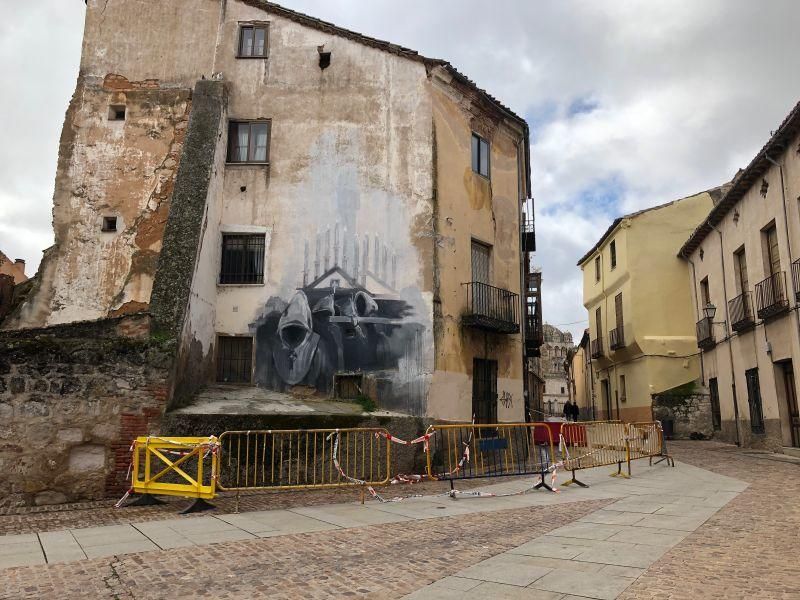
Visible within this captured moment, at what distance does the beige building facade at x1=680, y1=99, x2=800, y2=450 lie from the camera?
1548 centimetres

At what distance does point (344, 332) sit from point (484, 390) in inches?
168

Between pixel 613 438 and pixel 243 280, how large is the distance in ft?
30.2

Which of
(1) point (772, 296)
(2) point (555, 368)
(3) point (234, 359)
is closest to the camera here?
(3) point (234, 359)

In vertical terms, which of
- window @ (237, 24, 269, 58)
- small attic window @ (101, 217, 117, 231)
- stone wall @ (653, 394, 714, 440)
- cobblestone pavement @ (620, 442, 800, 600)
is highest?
window @ (237, 24, 269, 58)

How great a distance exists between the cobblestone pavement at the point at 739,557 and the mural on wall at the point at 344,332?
7167 millimetres

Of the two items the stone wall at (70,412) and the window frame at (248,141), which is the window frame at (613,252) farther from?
the stone wall at (70,412)

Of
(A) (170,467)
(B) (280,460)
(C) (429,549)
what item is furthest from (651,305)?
(A) (170,467)

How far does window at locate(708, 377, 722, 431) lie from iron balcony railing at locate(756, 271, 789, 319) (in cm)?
615

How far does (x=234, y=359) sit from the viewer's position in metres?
14.5

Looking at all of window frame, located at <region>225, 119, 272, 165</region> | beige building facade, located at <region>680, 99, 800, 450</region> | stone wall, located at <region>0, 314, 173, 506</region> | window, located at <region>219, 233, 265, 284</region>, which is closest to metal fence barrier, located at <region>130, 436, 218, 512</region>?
stone wall, located at <region>0, 314, 173, 506</region>

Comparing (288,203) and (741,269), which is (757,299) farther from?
(288,203)

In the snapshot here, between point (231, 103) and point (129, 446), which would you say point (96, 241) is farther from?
point (129, 446)

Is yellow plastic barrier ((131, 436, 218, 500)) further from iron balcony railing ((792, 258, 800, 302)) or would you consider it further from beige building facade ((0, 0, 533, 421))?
iron balcony railing ((792, 258, 800, 302))

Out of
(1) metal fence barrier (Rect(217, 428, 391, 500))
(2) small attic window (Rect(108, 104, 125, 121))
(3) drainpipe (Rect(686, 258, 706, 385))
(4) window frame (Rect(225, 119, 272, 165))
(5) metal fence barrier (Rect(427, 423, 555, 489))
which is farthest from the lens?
(3) drainpipe (Rect(686, 258, 706, 385))
